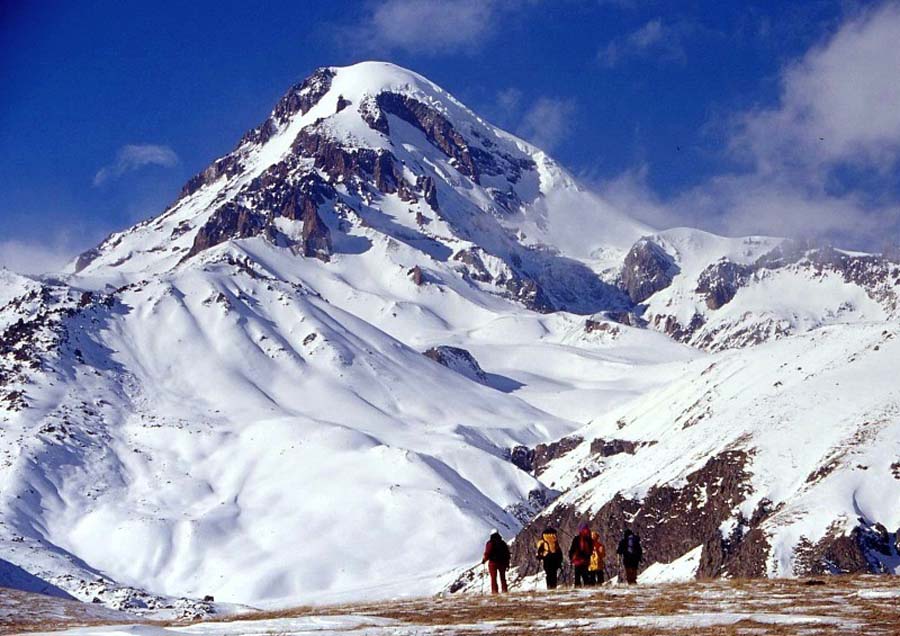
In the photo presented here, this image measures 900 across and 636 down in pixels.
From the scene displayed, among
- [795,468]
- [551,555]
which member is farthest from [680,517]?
[551,555]

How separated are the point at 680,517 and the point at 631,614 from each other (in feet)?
360

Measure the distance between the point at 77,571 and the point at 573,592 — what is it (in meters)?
144

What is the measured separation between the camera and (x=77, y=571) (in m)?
170

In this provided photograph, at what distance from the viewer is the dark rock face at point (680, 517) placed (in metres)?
131

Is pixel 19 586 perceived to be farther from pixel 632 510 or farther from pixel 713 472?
pixel 713 472

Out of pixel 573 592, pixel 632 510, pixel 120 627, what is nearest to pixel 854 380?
pixel 632 510

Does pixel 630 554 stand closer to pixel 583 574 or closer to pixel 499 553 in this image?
pixel 583 574

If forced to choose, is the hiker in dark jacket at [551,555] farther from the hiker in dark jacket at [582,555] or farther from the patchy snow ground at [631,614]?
the patchy snow ground at [631,614]

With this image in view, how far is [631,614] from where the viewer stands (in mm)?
31266

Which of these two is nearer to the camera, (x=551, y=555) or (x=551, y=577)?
(x=551, y=555)

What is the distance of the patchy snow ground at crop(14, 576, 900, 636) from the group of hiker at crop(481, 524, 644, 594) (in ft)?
21.1

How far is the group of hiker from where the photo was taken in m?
47.2

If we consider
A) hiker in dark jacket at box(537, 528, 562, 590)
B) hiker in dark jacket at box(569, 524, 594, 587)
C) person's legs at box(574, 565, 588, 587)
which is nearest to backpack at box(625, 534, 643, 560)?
hiker in dark jacket at box(569, 524, 594, 587)

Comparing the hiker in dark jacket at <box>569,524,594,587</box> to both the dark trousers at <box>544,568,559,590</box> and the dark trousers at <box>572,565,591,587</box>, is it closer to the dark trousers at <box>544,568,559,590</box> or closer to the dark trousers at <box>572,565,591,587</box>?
the dark trousers at <box>572,565,591,587</box>
